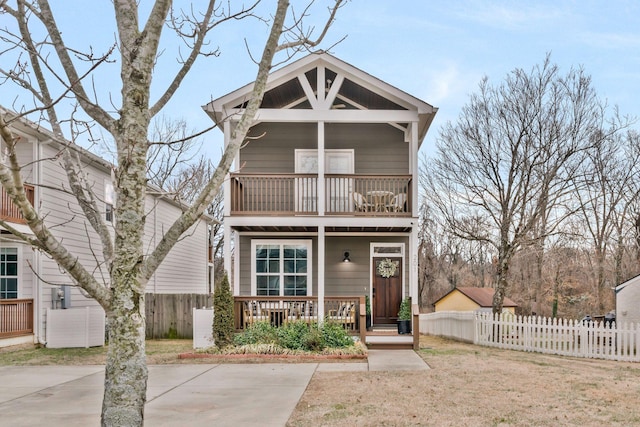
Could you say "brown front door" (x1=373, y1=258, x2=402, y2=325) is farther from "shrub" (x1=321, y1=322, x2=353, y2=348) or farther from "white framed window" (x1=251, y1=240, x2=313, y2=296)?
"shrub" (x1=321, y1=322, x2=353, y2=348)

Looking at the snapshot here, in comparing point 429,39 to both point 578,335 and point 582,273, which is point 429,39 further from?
point 582,273

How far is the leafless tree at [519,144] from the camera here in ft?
56.3

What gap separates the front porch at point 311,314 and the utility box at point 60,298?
5113 millimetres

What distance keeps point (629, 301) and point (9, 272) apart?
16867mm

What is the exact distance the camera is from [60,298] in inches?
631

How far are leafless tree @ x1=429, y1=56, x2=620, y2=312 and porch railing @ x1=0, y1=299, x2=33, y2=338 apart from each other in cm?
1226

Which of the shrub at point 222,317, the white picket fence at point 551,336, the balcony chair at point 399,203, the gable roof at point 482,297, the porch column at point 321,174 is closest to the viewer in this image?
the white picket fence at point 551,336

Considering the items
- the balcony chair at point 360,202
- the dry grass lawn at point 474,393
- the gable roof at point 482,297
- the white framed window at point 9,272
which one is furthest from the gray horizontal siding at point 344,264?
the gable roof at point 482,297

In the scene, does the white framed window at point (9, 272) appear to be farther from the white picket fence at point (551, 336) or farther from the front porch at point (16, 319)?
the white picket fence at point (551, 336)

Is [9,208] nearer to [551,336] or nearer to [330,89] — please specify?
[330,89]

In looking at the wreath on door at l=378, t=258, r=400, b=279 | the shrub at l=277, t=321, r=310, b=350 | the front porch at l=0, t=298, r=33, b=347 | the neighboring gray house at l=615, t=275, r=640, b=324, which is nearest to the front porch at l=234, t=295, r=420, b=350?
the shrub at l=277, t=321, r=310, b=350

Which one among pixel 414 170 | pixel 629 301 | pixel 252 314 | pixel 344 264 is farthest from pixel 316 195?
pixel 629 301

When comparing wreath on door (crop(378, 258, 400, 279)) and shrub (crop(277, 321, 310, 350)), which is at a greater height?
wreath on door (crop(378, 258, 400, 279))

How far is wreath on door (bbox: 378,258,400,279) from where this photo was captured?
16922mm
